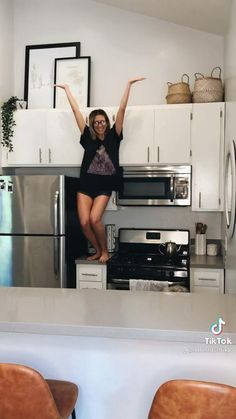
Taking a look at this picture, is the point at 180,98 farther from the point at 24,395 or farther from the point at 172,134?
the point at 24,395

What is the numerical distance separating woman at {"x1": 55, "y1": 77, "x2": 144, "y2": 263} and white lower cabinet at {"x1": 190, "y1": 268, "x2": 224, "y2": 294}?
781 mm

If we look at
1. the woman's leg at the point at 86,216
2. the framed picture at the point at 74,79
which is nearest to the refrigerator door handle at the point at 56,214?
the woman's leg at the point at 86,216

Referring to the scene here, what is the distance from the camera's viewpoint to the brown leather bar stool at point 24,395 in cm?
115

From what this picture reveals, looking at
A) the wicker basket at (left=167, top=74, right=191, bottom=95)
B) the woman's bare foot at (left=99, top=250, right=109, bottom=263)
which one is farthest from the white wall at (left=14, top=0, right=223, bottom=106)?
the woman's bare foot at (left=99, top=250, right=109, bottom=263)

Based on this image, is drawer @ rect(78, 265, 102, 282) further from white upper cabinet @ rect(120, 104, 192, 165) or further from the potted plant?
the potted plant

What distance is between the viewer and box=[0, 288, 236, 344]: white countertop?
4.05 ft

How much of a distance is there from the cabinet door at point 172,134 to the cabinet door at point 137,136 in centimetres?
5

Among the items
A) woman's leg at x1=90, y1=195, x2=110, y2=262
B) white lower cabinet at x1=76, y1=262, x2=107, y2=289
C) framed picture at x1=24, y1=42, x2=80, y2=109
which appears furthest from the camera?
framed picture at x1=24, y1=42, x2=80, y2=109

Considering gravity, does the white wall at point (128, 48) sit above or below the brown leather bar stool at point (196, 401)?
above

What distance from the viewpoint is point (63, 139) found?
11.4ft

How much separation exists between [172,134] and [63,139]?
1.00 m

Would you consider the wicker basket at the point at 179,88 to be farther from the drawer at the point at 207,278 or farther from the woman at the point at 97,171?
the drawer at the point at 207,278

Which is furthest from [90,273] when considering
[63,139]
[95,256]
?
[63,139]

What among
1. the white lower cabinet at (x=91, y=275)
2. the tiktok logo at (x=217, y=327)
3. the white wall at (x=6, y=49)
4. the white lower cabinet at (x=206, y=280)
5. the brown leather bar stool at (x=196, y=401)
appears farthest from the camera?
the white wall at (x=6, y=49)
